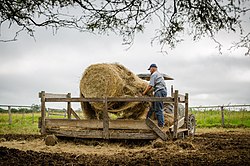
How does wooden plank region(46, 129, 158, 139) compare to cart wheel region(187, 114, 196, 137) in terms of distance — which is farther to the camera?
cart wheel region(187, 114, 196, 137)

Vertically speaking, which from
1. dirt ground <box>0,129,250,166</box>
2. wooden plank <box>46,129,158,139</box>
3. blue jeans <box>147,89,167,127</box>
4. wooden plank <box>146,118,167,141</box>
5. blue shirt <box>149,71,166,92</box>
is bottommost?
dirt ground <box>0,129,250,166</box>

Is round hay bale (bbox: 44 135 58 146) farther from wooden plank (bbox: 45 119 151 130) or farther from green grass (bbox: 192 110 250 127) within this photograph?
green grass (bbox: 192 110 250 127)

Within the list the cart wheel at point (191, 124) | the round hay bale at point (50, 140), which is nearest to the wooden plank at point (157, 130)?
the cart wheel at point (191, 124)

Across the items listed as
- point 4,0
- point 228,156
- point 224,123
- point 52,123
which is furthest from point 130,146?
point 224,123

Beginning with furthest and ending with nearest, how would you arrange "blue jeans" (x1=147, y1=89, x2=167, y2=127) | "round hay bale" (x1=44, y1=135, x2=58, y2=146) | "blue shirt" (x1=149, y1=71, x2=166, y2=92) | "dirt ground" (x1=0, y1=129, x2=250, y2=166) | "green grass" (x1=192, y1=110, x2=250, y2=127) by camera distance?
"green grass" (x1=192, y1=110, x2=250, y2=127) < "blue shirt" (x1=149, y1=71, x2=166, y2=92) < "round hay bale" (x1=44, y1=135, x2=58, y2=146) < "blue jeans" (x1=147, y1=89, x2=167, y2=127) < "dirt ground" (x1=0, y1=129, x2=250, y2=166)

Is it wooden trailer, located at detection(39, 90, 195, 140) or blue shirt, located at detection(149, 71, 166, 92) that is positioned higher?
blue shirt, located at detection(149, 71, 166, 92)

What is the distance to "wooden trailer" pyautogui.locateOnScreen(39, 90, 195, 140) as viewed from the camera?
8875 millimetres

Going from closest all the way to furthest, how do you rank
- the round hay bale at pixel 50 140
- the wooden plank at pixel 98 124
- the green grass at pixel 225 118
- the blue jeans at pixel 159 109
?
the wooden plank at pixel 98 124 → the blue jeans at pixel 159 109 → the round hay bale at pixel 50 140 → the green grass at pixel 225 118

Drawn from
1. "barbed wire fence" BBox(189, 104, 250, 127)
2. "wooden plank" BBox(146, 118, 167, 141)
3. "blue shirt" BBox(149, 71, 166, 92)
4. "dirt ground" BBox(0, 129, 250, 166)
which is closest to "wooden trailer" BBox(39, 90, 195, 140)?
"wooden plank" BBox(146, 118, 167, 141)

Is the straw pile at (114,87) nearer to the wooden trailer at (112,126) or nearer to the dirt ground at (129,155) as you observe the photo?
the wooden trailer at (112,126)

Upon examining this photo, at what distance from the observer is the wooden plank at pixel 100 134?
8961 millimetres

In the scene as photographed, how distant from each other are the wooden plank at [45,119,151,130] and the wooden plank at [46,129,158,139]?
13 centimetres

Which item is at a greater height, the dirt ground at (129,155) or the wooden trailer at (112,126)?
the wooden trailer at (112,126)

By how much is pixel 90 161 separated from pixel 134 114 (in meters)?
3.65
